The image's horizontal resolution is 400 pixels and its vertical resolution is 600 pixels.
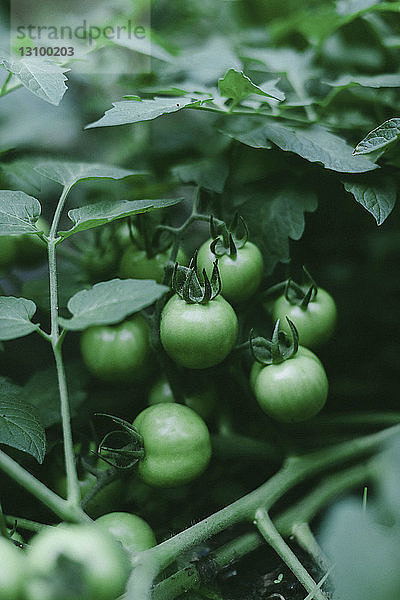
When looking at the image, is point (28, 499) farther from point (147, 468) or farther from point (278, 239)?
point (278, 239)

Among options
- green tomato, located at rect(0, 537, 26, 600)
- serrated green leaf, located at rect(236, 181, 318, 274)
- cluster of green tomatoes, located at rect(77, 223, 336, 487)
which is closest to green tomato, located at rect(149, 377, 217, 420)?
cluster of green tomatoes, located at rect(77, 223, 336, 487)

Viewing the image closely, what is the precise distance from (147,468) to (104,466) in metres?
0.05

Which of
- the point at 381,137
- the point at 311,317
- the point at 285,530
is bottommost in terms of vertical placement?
the point at 285,530

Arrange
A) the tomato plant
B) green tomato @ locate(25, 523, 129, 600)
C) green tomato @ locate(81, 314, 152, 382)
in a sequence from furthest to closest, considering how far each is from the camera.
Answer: green tomato @ locate(81, 314, 152, 382), the tomato plant, green tomato @ locate(25, 523, 129, 600)

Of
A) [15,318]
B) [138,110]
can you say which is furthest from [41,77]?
[15,318]

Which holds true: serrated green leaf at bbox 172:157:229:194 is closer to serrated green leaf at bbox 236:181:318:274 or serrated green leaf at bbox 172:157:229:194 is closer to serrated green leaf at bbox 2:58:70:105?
serrated green leaf at bbox 236:181:318:274

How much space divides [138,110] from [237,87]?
0.09 m

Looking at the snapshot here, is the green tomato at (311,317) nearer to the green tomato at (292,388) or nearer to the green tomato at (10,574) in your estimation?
the green tomato at (292,388)

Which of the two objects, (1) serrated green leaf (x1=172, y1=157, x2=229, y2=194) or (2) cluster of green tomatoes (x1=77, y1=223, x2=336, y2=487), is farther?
(1) serrated green leaf (x1=172, y1=157, x2=229, y2=194)

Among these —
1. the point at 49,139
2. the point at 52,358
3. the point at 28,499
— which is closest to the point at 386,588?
the point at 28,499

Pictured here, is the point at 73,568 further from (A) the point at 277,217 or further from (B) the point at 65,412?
(A) the point at 277,217

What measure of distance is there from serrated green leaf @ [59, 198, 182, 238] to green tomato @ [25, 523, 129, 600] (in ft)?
0.64

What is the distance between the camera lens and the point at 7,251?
1.61 ft

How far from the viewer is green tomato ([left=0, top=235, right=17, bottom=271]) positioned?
488 millimetres
